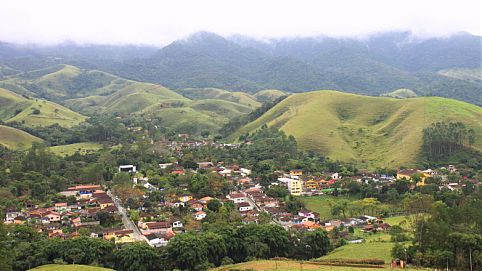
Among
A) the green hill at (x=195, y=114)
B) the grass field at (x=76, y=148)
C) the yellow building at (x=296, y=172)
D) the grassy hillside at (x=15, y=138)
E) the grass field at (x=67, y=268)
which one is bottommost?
the grass field at (x=67, y=268)

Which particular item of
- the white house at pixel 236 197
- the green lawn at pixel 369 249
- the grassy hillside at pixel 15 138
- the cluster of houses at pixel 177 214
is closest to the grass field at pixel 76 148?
the grassy hillside at pixel 15 138

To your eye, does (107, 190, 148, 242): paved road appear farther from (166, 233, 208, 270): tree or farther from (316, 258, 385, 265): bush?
(316, 258, 385, 265): bush

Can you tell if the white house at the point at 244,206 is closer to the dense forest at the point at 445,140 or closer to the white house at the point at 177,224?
the white house at the point at 177,224

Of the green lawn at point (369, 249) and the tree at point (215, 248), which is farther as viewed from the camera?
the tree at point (215, 248)

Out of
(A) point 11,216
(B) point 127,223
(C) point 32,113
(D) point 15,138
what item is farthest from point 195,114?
(A) point 11,216

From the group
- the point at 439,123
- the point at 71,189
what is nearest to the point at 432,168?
the point at 439,123
